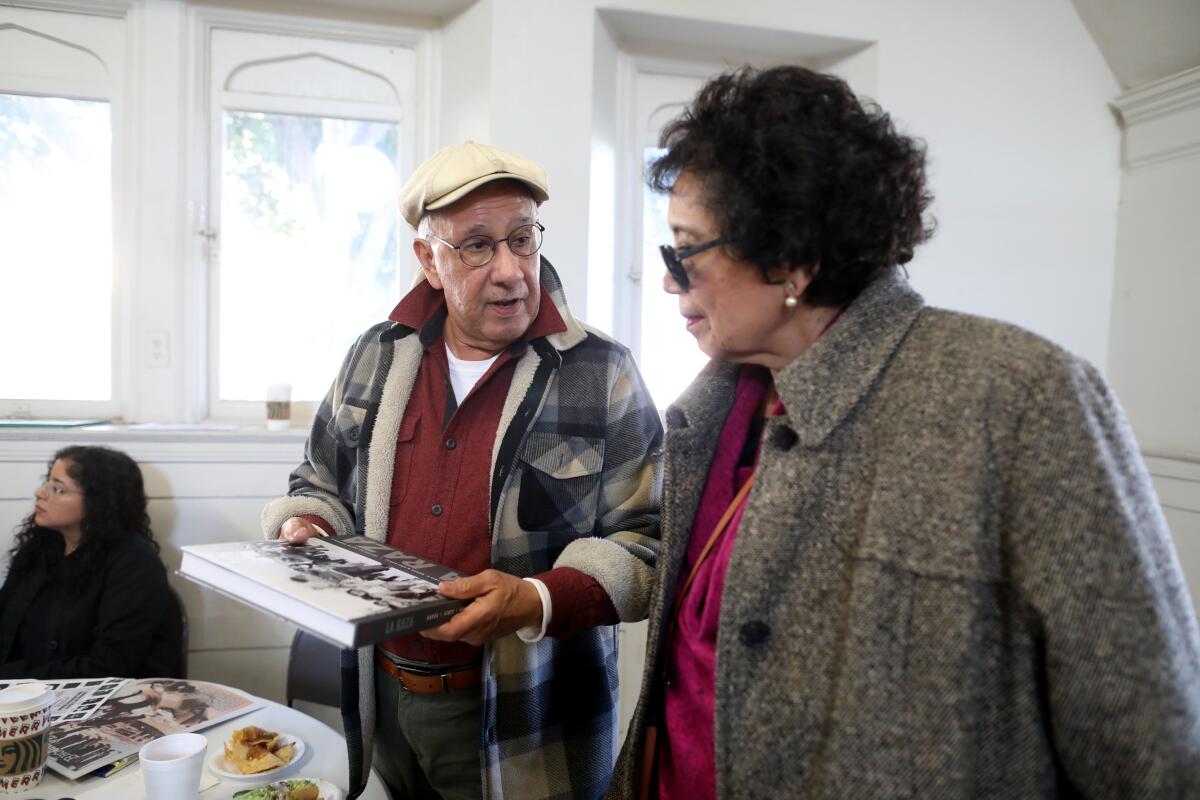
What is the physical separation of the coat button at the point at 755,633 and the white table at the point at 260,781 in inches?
32.4

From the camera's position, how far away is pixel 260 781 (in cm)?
135

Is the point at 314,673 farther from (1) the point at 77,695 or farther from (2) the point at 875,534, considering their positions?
(2) the point at 875,534

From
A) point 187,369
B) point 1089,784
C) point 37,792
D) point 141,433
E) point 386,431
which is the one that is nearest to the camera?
point 1089,784

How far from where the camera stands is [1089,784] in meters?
0.79

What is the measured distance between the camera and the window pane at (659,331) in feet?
10.5

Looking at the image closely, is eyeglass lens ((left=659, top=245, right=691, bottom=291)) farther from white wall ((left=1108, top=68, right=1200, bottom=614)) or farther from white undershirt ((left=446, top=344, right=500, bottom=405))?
white wall ((left=1108, top=68, right=1200, bottom=614))

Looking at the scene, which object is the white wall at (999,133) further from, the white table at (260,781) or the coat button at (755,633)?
the coat button at (755,633)

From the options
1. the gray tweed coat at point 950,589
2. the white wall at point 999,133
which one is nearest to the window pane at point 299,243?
the white wall at point 999,133

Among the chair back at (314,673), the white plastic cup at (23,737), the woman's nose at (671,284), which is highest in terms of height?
the woman's nose at (671,284)

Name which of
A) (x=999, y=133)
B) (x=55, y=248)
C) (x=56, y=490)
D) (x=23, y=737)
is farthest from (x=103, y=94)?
(x=999, y=133)

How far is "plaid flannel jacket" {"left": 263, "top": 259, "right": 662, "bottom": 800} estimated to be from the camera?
1.43m

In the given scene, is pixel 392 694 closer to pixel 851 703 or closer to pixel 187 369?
pixel 851 703

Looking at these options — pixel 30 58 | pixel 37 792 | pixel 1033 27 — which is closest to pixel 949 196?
pixel 1033 27

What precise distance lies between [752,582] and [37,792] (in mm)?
1189
